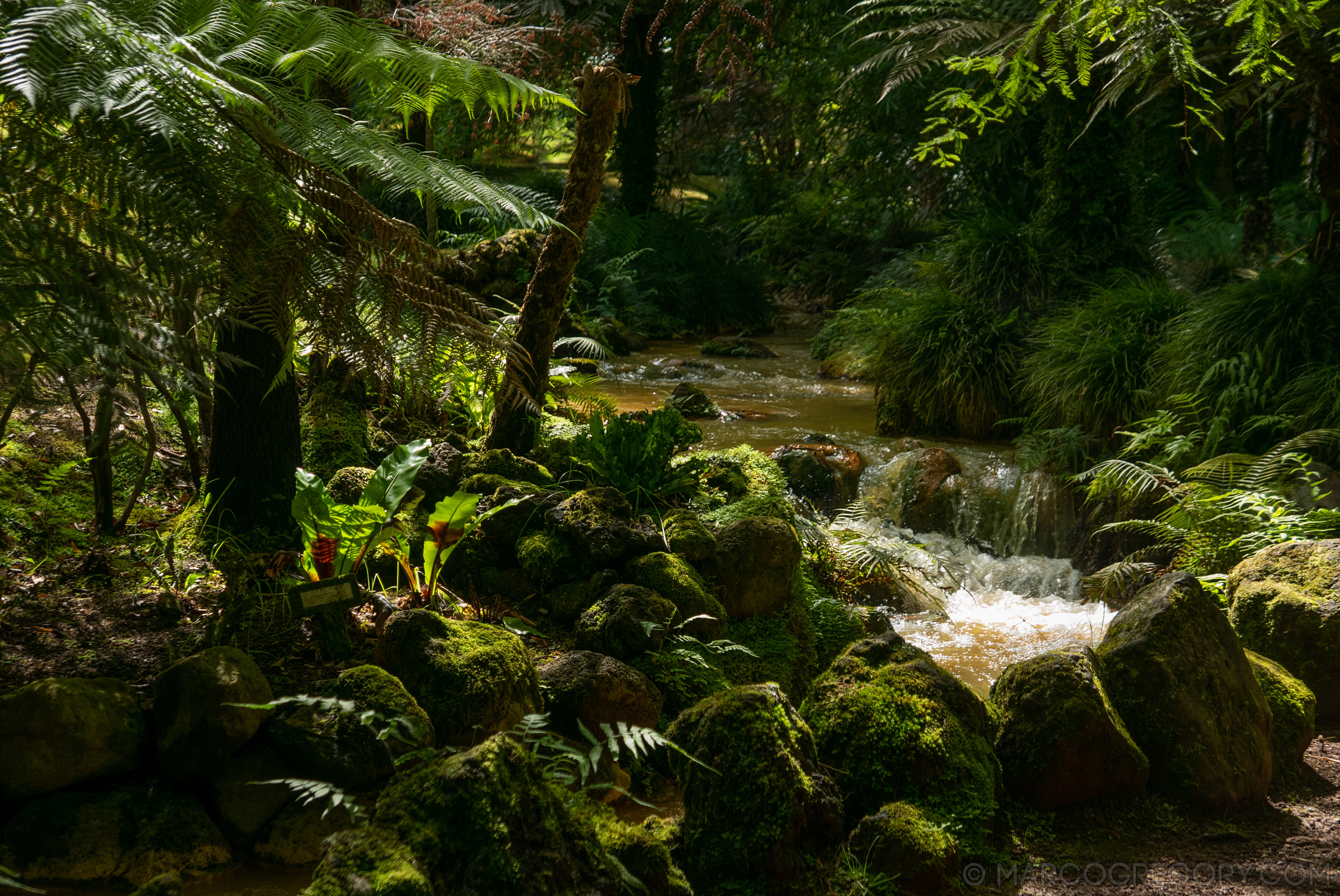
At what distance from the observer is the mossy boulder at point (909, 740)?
233 centimetres

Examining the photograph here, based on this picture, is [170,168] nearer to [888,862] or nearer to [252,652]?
[252,652]

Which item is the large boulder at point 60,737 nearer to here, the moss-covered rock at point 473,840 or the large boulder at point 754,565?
the moss-covered rock at point 473,840

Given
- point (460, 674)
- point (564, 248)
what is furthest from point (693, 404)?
point (460, 674)

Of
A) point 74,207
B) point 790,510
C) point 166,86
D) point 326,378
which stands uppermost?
point 166,86

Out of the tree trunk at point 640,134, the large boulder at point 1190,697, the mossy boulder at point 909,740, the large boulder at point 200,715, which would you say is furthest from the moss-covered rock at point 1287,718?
the tree trunk at point 640,134

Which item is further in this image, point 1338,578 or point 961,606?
point 961,606

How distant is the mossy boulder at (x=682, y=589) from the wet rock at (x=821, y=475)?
107 inches

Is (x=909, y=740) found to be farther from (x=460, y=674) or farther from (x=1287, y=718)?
(x=1287, y=718)

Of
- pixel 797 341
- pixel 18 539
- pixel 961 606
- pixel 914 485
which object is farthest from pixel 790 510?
pixel 797 341

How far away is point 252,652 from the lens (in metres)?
2.96

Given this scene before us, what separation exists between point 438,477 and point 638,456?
3.18ft

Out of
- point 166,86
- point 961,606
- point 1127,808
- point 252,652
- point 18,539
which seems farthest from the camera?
point 961,606

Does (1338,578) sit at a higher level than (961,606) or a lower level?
higher

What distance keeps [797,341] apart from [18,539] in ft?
38.7
